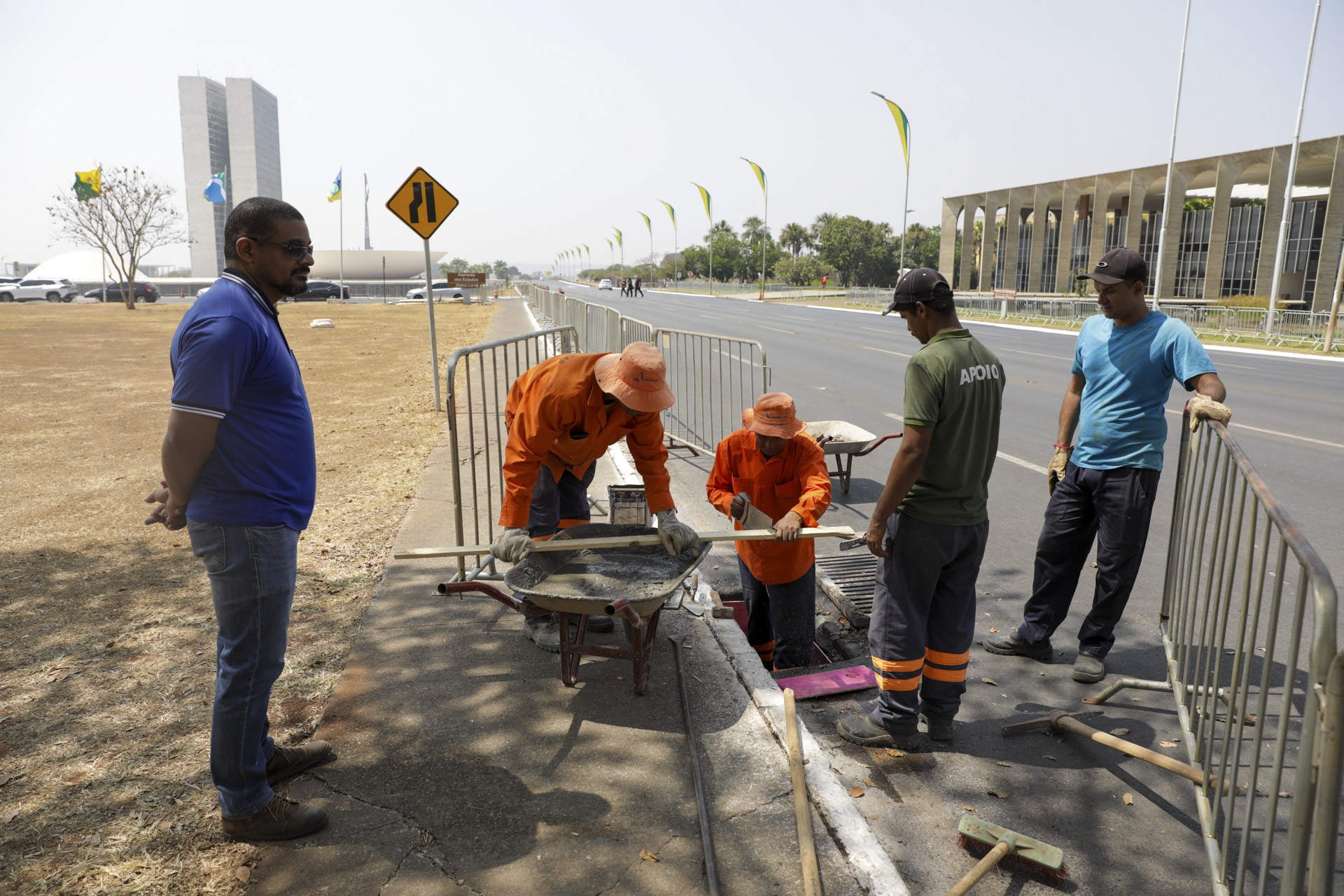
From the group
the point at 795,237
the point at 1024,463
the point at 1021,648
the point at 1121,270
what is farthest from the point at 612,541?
the point at 795,237

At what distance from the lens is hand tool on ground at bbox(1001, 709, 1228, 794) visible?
2.87 metres

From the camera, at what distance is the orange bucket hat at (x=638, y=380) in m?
3.50

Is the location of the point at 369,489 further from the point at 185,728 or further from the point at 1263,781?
the point at 1263,781

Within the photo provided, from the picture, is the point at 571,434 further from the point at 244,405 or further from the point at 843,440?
the point at 843,440

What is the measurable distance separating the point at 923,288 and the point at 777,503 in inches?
61.7

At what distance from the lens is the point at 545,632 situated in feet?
13.1

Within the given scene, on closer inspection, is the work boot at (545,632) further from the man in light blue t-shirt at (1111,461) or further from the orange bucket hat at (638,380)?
the man in light blue t-shirt at (1111,461)

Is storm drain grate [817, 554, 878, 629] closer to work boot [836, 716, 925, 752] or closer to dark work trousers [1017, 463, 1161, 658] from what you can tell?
dark work trousers [1017, 463, 1161, 658]

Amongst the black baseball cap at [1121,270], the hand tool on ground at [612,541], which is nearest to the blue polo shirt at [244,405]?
the hand tool on ground at [612,541]

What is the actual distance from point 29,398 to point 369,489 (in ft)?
29.1

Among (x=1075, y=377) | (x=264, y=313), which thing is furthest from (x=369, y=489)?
(x=1075, y=377)

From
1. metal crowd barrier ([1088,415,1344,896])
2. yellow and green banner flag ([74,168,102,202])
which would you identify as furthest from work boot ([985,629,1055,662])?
yellow and green banner flag ([74,168,102,202])

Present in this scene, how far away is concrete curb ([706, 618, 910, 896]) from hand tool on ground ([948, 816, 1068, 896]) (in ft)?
0.82

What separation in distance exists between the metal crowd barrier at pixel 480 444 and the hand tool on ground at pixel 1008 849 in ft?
9.57
